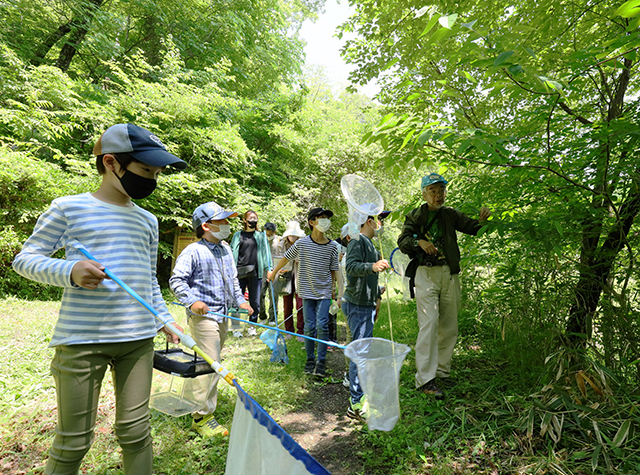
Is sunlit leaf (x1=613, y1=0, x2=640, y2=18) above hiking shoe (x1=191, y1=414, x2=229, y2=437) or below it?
above

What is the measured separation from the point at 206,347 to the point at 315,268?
1.77m

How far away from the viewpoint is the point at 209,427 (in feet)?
9.25

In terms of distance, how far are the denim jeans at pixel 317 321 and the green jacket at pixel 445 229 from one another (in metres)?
1.30

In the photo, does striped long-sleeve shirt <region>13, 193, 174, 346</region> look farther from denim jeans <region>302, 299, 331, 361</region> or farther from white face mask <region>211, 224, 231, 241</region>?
denim jeans <region>302, 299, 331, 361</region>

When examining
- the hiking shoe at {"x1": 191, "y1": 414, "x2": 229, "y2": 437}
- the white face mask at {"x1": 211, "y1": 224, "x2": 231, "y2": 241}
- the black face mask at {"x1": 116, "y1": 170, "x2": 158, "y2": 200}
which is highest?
the black face mask at {"x1": 116, "y1": 170, "x2": 158, "y2": 200}

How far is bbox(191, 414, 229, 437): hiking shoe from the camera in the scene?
109 inches

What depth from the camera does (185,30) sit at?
11.8 metres

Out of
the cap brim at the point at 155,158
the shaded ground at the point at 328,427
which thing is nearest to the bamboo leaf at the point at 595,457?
the shaded ground at the point at 328,427

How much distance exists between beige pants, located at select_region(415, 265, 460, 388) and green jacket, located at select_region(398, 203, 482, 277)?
0.53 feet

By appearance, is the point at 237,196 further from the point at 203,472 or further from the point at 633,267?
the point at 633,267

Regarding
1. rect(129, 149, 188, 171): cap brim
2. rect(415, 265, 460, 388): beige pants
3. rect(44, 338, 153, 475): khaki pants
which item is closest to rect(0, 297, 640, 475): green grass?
rect(415, 265, 460, 388): beige pants

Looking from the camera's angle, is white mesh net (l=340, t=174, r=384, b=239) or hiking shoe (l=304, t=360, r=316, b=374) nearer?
white mesh net (l=340, t=174, r=384, b=239)

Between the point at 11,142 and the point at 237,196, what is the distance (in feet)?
17.2

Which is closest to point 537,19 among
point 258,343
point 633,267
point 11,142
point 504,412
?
point 633,267
